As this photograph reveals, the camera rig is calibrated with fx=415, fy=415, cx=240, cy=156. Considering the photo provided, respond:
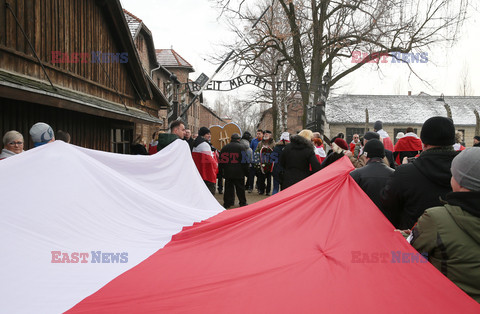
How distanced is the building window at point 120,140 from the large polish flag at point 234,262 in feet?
40.8

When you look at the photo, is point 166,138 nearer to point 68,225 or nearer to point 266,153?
point 68,225

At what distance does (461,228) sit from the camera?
253 cm

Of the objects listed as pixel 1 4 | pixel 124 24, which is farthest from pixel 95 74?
pixel 1 4

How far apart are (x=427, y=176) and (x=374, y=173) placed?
58.0 inches

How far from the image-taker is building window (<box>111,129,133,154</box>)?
1683cm

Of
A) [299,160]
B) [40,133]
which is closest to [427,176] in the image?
[40,133]

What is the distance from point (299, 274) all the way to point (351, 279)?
15.5 inches

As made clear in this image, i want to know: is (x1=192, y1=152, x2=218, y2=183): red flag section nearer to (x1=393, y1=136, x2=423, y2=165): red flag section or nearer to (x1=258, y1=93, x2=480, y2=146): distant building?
(x1=393, y1=136, x2=423, y2=165): red flag section

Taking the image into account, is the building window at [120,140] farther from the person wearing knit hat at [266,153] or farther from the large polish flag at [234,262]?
the large polish flag at [234,262]

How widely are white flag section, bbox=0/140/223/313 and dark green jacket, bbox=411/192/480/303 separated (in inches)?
102

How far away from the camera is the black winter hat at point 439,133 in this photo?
11.7 ft

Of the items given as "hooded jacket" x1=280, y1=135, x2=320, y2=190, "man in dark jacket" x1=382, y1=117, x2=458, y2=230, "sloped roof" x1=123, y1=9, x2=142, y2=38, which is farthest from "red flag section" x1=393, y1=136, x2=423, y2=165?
"sloped roof" x1=123, y1=9, x2=142, y2=38

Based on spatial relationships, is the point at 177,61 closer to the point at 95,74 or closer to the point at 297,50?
the point at 297,50

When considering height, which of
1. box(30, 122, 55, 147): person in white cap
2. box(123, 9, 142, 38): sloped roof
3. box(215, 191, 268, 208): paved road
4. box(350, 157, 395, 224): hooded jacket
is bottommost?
box(215, 191, 268, 208): paved road
